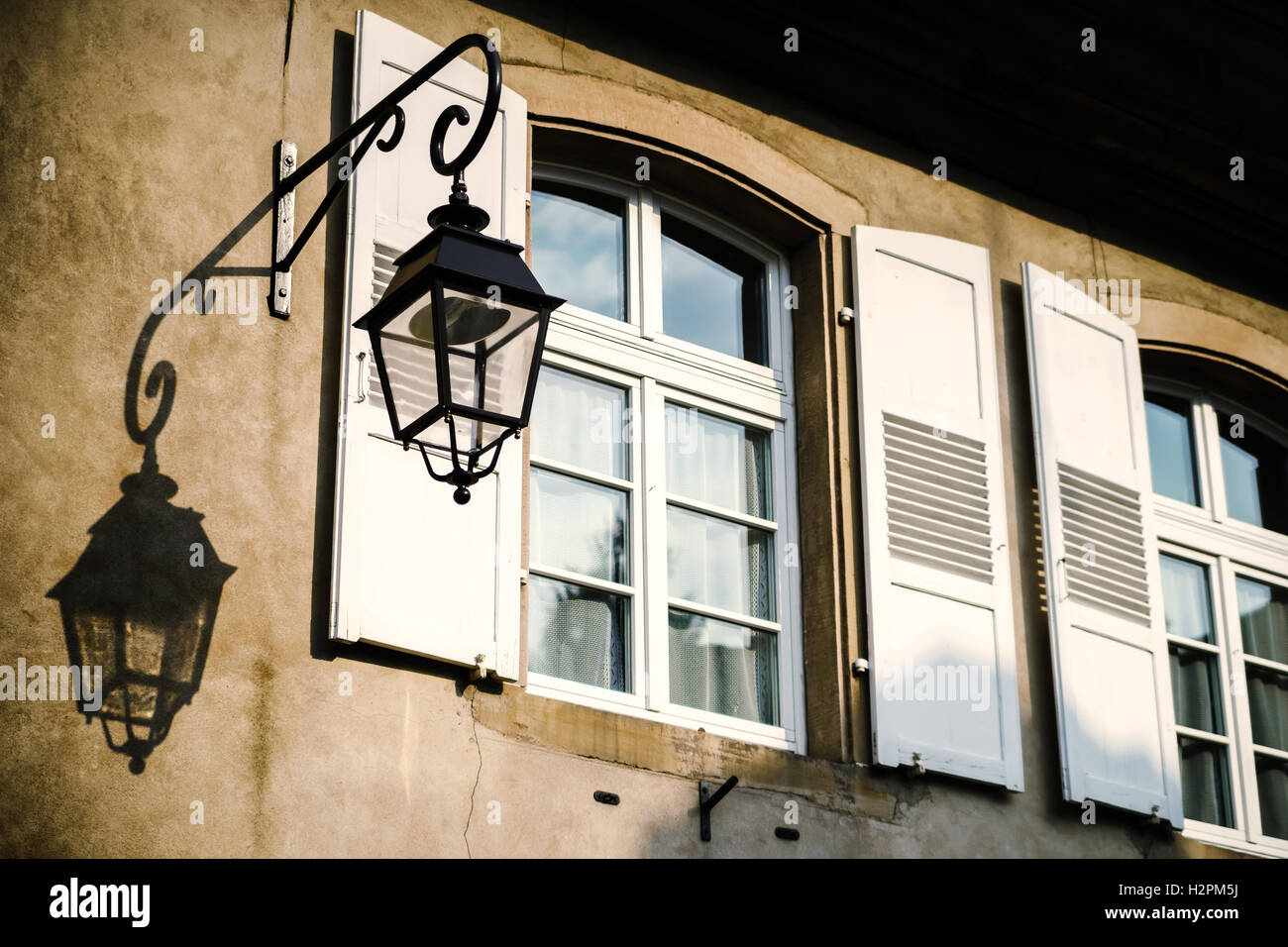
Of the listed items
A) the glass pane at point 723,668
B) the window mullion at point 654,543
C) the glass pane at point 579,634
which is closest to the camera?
the glass pane at point 579,634

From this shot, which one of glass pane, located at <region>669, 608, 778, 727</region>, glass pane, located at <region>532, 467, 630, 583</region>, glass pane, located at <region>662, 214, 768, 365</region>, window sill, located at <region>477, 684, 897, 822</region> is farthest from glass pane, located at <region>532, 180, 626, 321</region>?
window sill, located at <region>477, 684, 897, 822</region>

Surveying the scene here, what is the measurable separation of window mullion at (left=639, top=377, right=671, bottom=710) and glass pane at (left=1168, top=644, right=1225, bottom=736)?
7.78 ft

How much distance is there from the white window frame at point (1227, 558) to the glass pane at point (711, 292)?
194 centimetres

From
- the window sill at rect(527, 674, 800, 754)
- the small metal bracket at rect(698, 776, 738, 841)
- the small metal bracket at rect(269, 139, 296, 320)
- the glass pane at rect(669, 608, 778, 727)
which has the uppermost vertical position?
the small metal bracket at rect(269, 139, 296, 320)

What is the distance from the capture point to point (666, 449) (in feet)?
19.3

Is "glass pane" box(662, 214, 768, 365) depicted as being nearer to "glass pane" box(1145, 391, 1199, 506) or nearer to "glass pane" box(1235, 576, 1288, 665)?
"glass pane" box(1145, 391, 1199, 506)

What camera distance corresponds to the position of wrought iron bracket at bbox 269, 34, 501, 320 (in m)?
4.26

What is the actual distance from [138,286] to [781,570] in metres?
2.37

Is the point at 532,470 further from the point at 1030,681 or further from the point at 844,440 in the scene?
the point at 1030,681

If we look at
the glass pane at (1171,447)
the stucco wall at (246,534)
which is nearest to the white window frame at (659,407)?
the stucco wall at (246,534)

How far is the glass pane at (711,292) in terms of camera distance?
6241mm

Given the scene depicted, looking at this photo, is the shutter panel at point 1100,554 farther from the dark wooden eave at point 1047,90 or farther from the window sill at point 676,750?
the window sill at point 676,750

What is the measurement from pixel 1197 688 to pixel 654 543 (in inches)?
101

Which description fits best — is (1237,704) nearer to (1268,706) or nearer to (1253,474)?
(1268,706)
